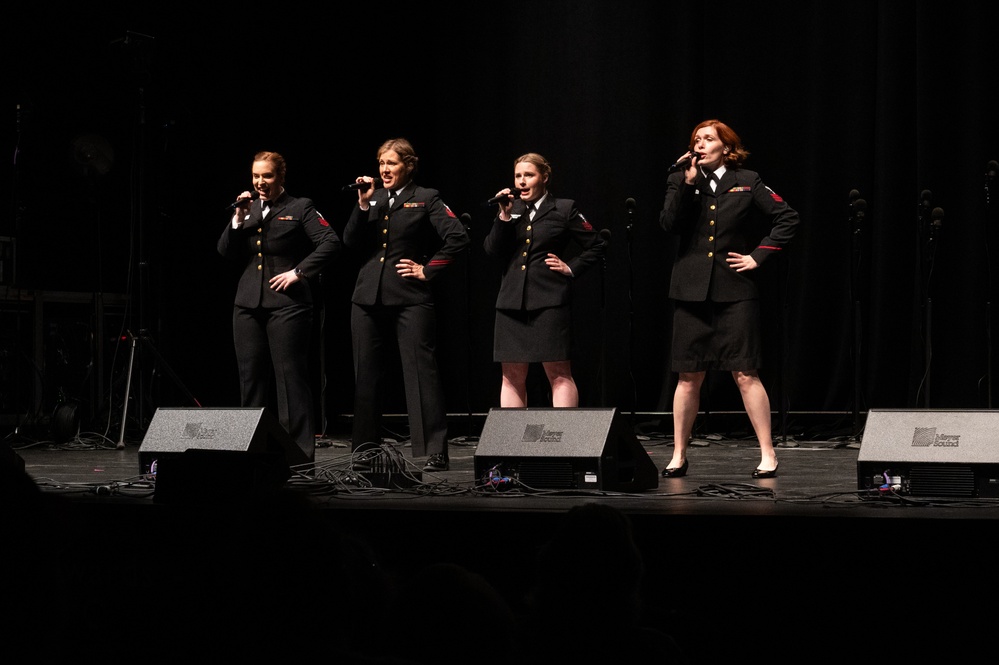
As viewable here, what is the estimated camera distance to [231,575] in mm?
1583

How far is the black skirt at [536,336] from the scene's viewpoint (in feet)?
18.5

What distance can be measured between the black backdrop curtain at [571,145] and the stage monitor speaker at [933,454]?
8.86ft

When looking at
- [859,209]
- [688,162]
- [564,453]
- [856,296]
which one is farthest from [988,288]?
[564,453]

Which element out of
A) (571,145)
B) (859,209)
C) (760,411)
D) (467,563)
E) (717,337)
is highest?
(571,145)

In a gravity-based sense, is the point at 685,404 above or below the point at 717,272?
below

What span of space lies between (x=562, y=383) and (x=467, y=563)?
7.24 feet

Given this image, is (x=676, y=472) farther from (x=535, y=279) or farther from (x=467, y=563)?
(x=467, y=563)

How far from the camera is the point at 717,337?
4.84 metres

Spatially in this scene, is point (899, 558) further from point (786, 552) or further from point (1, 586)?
point (1, 586)

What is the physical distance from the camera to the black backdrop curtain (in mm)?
6848

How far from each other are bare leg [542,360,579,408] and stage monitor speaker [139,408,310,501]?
4.84ft

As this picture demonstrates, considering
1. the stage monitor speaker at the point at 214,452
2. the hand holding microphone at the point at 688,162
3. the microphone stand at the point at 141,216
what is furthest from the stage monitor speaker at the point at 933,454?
the microphone stand at the point at 141,216

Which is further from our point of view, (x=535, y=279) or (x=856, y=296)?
(x=856, y=296)

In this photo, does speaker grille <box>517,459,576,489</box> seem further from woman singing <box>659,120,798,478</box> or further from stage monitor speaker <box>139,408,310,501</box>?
stage monitor speaker <box>139,408,310,501</box>
